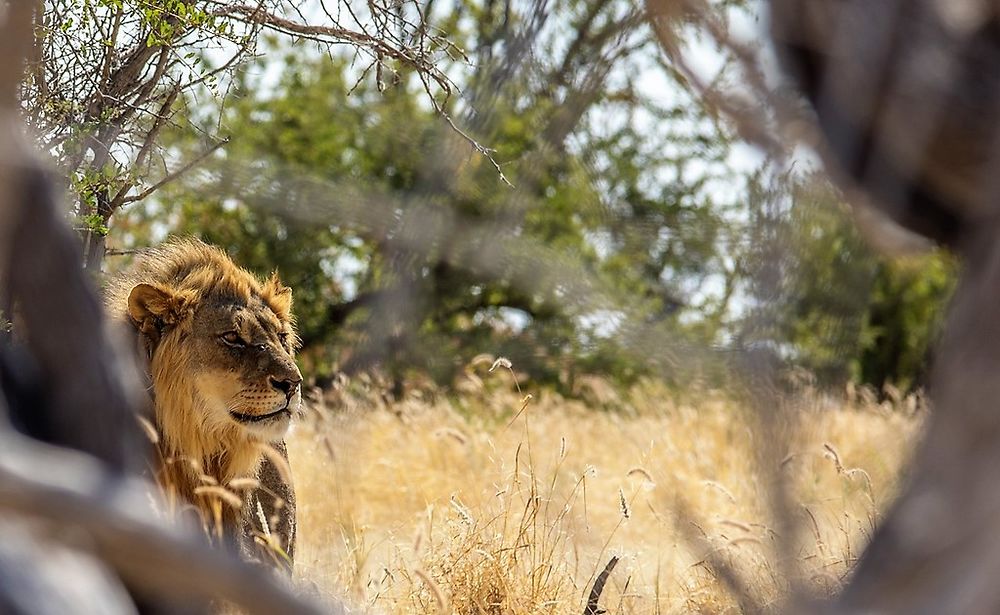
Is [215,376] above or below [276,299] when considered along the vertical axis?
below

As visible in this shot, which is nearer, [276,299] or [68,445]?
[68,445]

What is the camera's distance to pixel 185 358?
16.1 ft

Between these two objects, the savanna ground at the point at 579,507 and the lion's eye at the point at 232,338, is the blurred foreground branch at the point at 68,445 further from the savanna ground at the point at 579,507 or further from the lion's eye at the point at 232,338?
the lion's eye at the point at 232,338

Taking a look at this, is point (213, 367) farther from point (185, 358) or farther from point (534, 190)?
point (534, 190)

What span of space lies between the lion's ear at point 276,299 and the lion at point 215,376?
0.16m

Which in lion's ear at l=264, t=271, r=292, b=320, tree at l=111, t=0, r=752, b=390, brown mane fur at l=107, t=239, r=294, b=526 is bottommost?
brown mane fur at l=107, t=239, r=294, b=526

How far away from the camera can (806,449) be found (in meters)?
1.57

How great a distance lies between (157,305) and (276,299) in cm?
59

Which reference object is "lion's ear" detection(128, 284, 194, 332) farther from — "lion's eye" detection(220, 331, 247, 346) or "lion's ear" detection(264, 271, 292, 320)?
Result: "lion's ear" detection(264, 271, 292, 320)

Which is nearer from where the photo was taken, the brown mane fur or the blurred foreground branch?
the blurred foreground branch

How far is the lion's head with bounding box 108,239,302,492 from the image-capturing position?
4.78 meters

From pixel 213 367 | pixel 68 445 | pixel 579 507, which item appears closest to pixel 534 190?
pixel 579 507

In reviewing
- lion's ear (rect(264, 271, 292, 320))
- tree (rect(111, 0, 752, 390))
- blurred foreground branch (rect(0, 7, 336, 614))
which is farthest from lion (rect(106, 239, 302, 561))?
blurred foreground branch (rect(0, 7, 336, 614))

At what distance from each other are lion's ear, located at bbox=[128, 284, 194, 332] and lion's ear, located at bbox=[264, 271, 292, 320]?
412 millimetres
